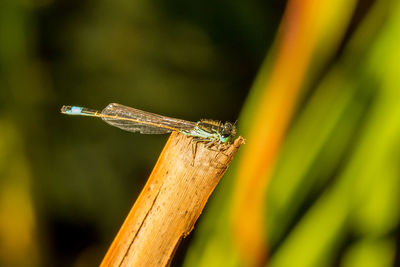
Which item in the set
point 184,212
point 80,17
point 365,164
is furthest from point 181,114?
point 184,212

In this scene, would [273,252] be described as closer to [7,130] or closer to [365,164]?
[365,164]

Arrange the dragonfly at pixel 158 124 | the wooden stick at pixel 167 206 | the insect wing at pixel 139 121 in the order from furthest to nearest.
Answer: the insect wing at pixel 139 121 → the dragonfly at pixel 158 124 → the wooden stick at pixel 167 206

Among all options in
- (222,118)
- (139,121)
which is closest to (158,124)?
(139,121)

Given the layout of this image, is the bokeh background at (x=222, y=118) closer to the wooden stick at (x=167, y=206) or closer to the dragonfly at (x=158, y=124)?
the dragonfly at (x=158, y=124)

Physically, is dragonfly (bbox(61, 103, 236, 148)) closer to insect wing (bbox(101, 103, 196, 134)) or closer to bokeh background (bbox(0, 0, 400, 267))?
insect wing (bbox(101, 103, 196, 134))

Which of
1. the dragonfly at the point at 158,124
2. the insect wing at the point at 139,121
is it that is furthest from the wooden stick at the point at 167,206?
the insect wing at the point at 139,121

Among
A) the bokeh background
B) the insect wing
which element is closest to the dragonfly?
the insect wing
